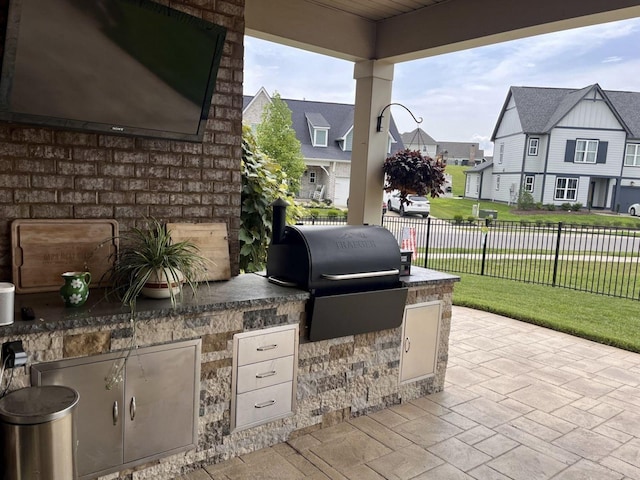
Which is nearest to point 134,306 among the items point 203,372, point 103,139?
point 203,372

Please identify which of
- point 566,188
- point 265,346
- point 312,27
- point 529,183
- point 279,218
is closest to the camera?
point 265,346

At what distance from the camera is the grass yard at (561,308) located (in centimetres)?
498

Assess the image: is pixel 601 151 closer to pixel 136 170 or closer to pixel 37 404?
pixel 136 170

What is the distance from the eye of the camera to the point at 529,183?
18922 millimetres

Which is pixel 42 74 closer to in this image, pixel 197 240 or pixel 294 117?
pixel 197 240

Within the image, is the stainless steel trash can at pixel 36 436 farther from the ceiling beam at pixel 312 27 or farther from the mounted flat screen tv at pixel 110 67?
the ceiling beam at pixel 312 27

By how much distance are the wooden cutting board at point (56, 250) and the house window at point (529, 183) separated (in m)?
19.0

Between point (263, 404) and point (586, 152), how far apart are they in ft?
64.7

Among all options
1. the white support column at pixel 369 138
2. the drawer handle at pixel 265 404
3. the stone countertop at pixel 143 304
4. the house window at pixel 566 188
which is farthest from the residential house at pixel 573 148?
the drawer handle at pixel 265 404

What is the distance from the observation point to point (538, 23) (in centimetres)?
304

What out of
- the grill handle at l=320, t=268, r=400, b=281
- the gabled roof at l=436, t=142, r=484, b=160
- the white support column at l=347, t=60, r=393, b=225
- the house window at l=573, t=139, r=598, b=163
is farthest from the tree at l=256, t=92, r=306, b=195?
the gabled roof at l=436, t=142, r=484, b=160

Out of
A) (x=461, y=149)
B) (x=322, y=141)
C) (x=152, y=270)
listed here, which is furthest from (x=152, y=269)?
(x=461, y=149)

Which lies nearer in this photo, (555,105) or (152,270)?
(152,270)

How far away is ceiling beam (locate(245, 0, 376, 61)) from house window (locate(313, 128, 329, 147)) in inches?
397
